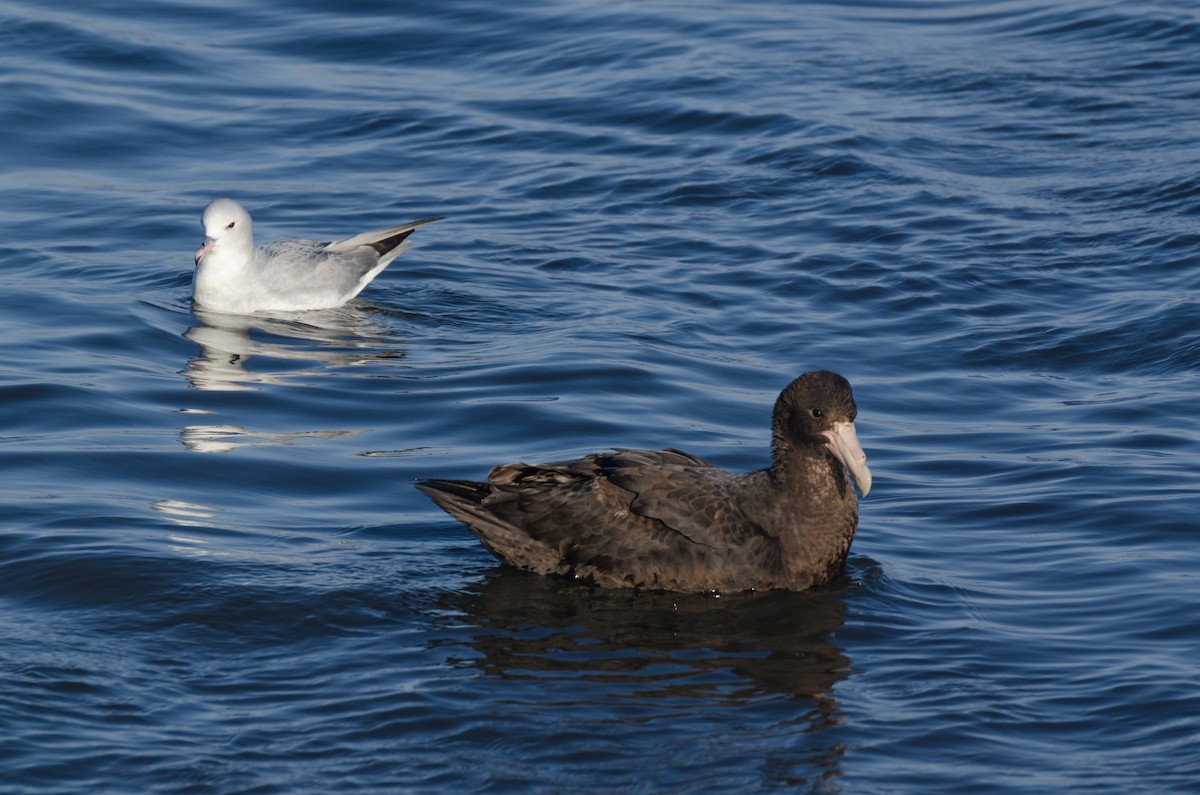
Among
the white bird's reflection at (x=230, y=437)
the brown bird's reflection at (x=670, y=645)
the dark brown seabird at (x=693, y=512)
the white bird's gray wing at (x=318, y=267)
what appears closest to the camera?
the brown bird's reflection at (x=670, y=645)

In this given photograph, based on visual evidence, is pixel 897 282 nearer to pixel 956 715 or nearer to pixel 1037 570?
pixel 1037 570

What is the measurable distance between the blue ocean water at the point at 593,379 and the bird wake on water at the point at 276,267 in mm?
215

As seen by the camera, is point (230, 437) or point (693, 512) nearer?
point (693, 512)

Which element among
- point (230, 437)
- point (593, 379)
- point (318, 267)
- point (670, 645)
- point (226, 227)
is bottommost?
point (670, 645)

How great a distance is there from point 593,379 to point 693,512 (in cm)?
350

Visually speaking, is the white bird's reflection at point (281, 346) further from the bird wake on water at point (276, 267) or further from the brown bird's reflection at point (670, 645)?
the brown bird's reflection at point (670, 645)

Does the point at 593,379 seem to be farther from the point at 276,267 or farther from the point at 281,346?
the point at 276,267

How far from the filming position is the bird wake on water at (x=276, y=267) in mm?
14016

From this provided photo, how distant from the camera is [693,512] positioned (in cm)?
880

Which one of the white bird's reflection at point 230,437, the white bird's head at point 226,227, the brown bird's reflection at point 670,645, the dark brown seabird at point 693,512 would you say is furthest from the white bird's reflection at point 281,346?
the brown bird's reflection at point 670,645

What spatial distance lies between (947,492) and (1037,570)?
1.20 metres

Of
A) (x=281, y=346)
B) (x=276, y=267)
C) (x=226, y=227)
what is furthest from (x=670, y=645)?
(x=226, y=227)

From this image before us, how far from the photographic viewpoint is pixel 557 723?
23.6 feet

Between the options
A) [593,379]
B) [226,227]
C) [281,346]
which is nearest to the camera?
[593,379]
